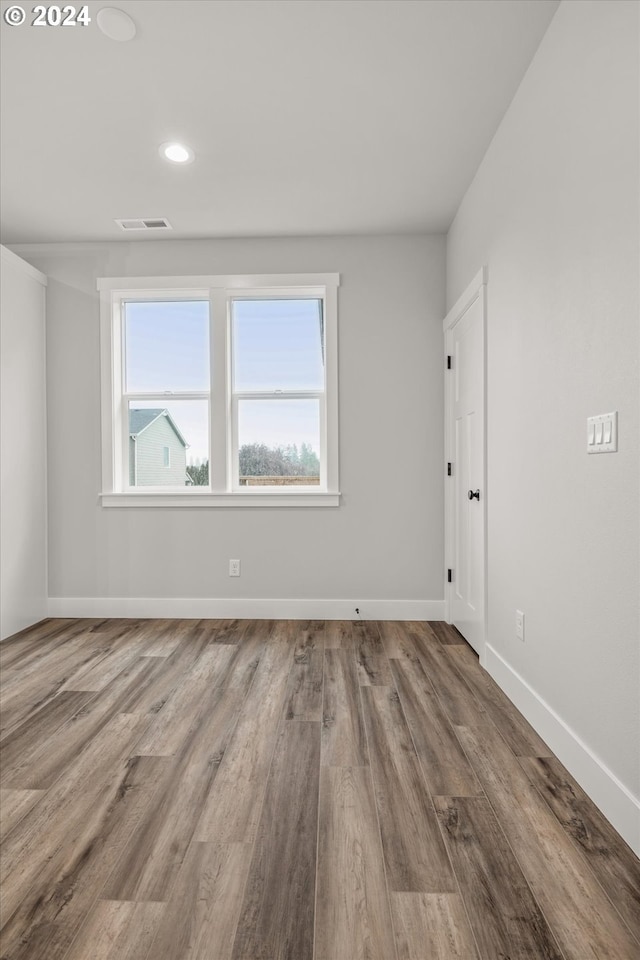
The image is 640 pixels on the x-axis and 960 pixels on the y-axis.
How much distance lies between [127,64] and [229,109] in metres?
0.47

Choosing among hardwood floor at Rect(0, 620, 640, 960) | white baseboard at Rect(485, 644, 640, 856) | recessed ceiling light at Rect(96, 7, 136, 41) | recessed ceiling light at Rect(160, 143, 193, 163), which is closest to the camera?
hardwood floor at Rect(0, 620, 640, 960)

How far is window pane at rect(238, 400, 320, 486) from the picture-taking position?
4.04 m

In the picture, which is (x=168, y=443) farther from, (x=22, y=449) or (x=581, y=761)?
(x=581, y=761)

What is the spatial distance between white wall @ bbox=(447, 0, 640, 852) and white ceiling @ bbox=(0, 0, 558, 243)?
12.0 inches

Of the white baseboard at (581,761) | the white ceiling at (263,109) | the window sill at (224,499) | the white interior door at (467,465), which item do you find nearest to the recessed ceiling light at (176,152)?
the white ceiling at (263,109)

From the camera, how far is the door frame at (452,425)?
291cm

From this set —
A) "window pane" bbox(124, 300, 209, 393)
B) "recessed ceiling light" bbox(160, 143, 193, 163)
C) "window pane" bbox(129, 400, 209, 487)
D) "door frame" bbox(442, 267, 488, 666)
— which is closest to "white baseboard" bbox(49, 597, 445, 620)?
"door frame" bbox(442, 267, 488, 666)

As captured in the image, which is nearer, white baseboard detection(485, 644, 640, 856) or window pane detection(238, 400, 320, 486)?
white baseboard detection(485, 644, 640, 856)

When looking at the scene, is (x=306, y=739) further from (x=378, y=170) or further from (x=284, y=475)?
(x=378, y=170)

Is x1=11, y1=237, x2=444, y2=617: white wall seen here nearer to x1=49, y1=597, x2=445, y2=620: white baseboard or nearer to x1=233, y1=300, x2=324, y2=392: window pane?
x1=49, y1=597, x2=445, y2=620: white baseboard

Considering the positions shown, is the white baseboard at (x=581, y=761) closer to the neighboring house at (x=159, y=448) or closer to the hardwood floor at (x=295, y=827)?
the hardwood floor at (x=295, y=827)

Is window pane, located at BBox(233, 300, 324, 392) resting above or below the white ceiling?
below

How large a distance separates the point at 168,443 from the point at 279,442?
2.82ft

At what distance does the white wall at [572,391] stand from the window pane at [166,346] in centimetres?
224
